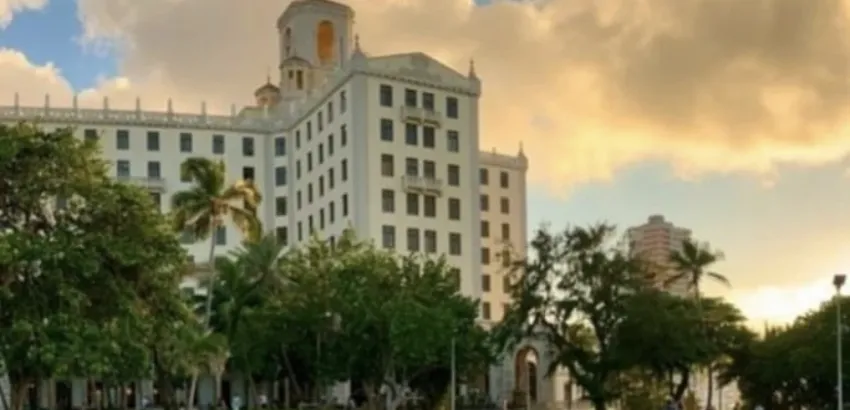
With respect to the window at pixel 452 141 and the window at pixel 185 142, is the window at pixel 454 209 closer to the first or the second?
the window at pixel 452 141

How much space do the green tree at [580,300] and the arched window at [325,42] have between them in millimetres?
35570

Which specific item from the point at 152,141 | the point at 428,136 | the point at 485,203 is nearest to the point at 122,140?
→ the point at 152,141

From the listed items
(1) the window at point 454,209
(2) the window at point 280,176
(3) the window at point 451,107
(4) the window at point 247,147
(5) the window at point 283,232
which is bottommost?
(5) the window at point 283,232

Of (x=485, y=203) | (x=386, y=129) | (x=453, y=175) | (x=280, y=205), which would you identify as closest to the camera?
(x=386, y=129)

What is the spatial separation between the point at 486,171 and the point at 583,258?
4078cm

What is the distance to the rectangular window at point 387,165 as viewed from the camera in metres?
72.8

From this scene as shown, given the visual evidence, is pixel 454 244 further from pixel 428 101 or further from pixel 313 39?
pixel 313 39

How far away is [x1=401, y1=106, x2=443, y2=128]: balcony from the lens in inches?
2904

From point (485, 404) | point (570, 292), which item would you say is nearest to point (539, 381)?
point (485, 404)

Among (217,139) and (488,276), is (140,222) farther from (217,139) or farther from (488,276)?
(488,276)

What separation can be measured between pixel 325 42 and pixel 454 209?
19.4m

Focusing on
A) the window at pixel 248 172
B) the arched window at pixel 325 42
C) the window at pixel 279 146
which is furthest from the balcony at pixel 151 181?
the arched window at pixel 325 42

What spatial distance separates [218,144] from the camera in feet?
275

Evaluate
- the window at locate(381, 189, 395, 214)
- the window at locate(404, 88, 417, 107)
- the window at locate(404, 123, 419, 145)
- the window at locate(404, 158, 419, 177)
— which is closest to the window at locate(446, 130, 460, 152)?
the window at locate(404, 123, 419, 145)
